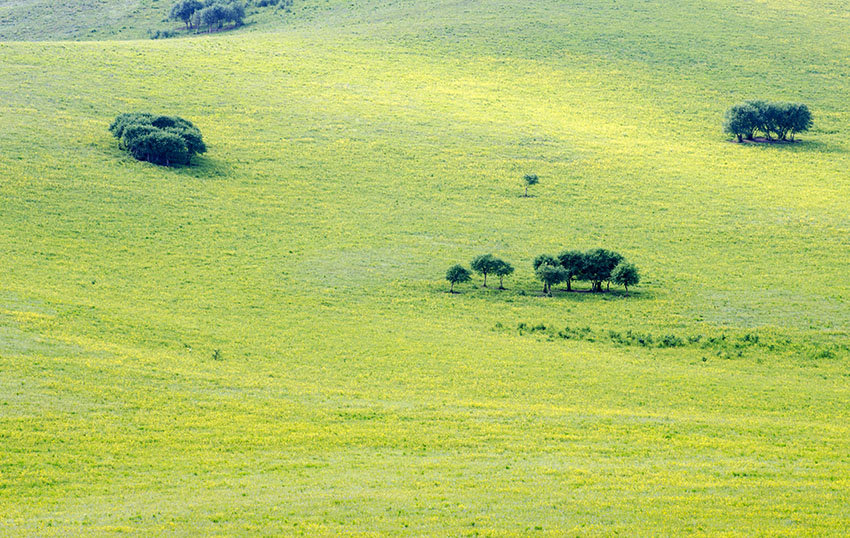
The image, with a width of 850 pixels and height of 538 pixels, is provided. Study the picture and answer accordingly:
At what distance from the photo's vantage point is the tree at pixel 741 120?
3821 inches

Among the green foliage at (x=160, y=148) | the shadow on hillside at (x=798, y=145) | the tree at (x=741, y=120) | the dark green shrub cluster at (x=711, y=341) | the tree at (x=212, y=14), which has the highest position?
the tree at (x=212, y=14)

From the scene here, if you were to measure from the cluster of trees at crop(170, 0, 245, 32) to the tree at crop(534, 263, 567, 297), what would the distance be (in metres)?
97.1

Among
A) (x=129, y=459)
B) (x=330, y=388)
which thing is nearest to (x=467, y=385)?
(x=330, y=388)

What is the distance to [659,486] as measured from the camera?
31031 mm

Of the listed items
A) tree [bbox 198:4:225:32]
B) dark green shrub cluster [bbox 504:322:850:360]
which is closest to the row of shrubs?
dark green shrub cluster [bbox 504:322:850:360]

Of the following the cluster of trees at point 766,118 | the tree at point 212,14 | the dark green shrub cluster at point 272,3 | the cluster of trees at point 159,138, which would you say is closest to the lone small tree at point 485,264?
the cluster of trees at point 159,138

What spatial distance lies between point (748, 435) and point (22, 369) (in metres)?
32.2

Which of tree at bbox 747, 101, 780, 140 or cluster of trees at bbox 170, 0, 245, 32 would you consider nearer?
tree at bbox 747, 101, 780, 140

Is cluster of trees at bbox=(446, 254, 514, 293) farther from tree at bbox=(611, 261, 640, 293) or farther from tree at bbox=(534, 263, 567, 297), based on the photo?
tree at bbox=(611, 261, 640, 293)

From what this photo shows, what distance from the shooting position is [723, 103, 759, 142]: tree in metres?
97.1

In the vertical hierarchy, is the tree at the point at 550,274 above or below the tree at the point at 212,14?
below

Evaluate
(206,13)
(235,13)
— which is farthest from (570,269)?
(206,13)

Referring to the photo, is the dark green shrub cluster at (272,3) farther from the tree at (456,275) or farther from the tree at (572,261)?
the tree at (572,261)

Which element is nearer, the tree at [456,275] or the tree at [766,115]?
the tree at [456,275]
